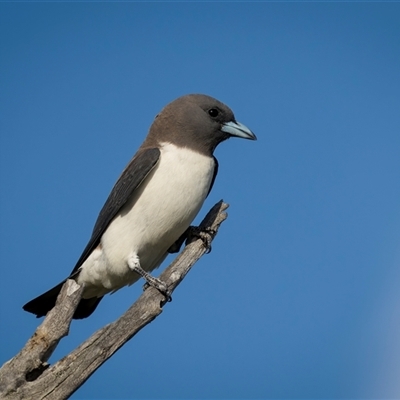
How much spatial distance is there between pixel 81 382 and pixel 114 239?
1.97 metres

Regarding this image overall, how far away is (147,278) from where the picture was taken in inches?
291

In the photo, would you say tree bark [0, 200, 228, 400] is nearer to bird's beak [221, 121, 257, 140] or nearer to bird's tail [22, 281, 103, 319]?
bird's tail [22, 281, 103, 319]

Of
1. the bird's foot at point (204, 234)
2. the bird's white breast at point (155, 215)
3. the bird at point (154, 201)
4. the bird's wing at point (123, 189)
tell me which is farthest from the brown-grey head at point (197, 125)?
the bird's foot at point (204, 234)

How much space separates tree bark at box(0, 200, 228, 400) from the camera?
616 centimetres

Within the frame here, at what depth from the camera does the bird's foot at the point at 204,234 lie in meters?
7.66

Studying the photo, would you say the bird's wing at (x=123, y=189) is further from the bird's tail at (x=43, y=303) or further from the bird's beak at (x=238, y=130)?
the bird's beak at (x=238, y=130)

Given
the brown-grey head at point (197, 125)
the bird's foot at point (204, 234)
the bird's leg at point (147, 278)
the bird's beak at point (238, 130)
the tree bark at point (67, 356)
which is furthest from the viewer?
the bird's beak at point (238, 130)

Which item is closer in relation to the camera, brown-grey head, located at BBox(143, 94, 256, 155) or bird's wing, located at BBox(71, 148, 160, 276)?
bird's wing, located at BBox(71, 148, 160, 276)

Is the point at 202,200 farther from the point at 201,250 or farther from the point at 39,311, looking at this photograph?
the point at 39,311

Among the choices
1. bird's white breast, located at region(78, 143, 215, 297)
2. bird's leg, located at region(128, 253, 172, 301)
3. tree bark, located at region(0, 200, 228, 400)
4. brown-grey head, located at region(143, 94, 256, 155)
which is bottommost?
tree bark, located at region(0, 200, 228, 400)

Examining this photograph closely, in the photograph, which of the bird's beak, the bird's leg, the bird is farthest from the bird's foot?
the bird's beak

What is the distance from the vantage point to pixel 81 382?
6.20 meters

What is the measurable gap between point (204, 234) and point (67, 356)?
7.03ft

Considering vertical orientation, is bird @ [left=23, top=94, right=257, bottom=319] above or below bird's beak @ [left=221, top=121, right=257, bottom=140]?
below
